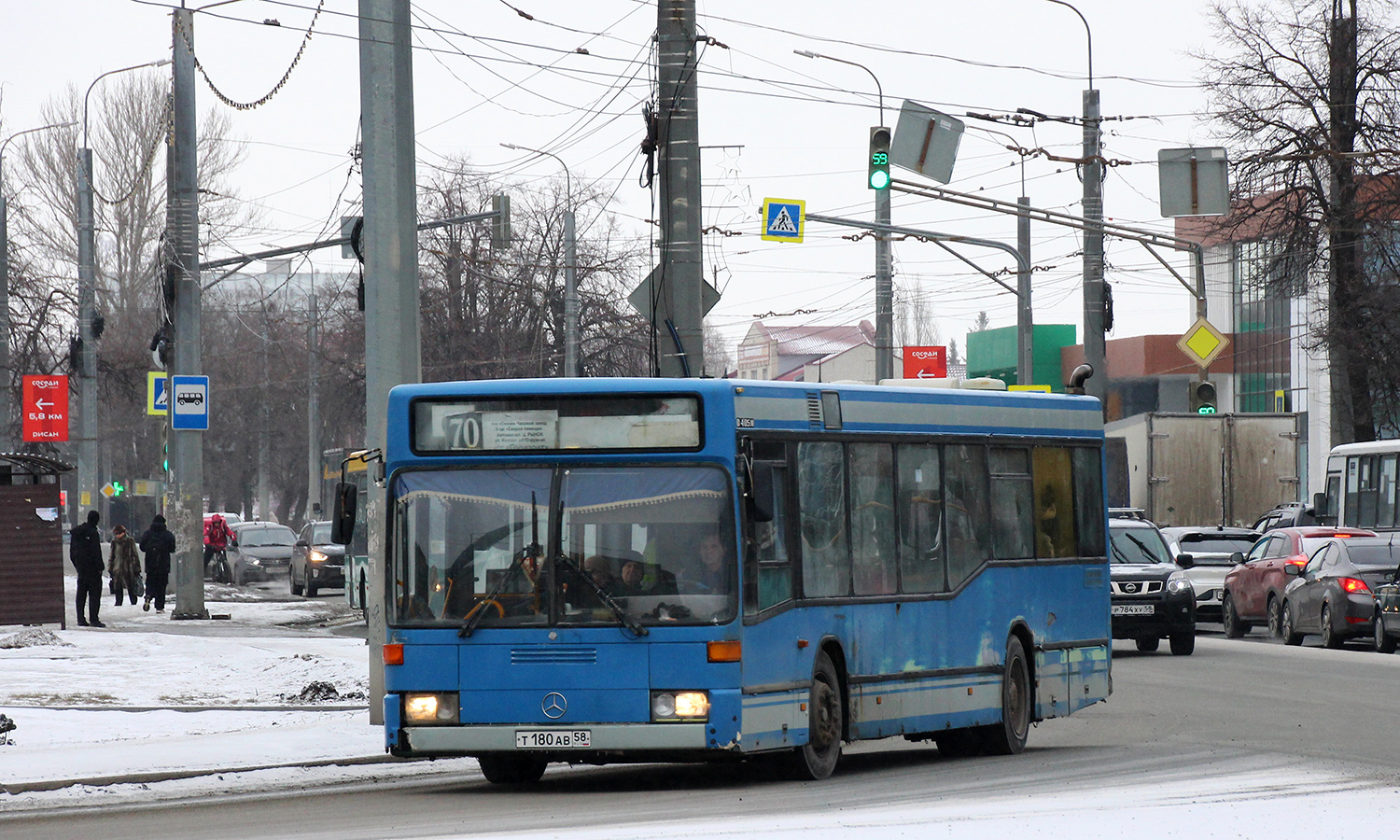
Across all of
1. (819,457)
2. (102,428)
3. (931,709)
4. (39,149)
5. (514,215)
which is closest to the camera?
(819,457)

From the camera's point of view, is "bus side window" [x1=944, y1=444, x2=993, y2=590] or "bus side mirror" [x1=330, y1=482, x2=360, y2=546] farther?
"bus side window" [x1=944, y1=444, x2=993, y2=590]

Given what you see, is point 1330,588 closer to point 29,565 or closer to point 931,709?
point 931,709

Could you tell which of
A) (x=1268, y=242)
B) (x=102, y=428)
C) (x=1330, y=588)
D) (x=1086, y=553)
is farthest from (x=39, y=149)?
(x=1086, y=553)

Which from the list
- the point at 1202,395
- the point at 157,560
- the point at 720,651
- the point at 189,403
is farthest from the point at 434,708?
the point at 157,560

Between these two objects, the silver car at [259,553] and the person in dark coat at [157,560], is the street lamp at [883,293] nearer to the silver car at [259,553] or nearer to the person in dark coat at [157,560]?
the person in dark coat at [157,560]

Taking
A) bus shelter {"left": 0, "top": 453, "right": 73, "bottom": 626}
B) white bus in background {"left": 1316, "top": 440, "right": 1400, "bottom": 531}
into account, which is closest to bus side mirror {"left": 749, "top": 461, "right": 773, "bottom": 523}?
bus shelter {"left": 0, "top": 453, "right": 73, "bottom": 626}

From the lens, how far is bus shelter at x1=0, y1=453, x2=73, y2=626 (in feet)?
84.9

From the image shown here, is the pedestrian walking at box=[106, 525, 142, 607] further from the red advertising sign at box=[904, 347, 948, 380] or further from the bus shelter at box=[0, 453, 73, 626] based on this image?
the red advertising sign at box=[904, 347, 948, 380]

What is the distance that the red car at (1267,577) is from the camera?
27828mm

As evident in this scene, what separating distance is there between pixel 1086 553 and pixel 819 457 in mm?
3962

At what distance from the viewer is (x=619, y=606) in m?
10.8

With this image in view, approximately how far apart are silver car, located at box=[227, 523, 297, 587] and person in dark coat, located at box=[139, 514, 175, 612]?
15.7m

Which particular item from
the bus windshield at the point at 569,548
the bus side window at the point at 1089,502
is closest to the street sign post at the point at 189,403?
the bus side window at the point at 1089,502

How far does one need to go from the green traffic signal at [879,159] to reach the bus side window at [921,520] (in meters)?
11.8
